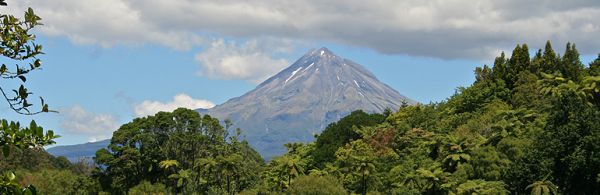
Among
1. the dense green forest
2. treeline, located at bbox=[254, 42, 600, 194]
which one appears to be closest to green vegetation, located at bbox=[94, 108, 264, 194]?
the dense green forest

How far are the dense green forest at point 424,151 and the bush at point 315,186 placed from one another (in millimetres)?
97

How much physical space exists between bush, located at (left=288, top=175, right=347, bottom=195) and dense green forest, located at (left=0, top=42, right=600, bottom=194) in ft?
0.32

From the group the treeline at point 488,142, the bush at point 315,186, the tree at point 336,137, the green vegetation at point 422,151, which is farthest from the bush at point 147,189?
the tree at point 336,137

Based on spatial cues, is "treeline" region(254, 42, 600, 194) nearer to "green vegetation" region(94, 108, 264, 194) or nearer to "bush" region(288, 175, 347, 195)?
"bush" region(288, 175, 347, 195)

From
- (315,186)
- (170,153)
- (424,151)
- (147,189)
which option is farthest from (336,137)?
(315,186)

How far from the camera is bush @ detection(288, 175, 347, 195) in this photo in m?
53.8

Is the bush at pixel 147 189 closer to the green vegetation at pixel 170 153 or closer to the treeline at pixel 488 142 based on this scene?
the green vegetation at pixel 170 153

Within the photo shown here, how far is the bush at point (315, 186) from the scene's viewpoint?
5378cm

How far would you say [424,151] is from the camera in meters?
60.4

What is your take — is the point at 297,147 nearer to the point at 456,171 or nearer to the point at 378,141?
the point at 378,141

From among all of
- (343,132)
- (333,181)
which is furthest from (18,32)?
(343,132)

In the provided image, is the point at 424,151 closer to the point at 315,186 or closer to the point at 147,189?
the point at 315,186

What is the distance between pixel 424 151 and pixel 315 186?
Answer: 11470 millimetres

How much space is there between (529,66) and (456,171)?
2112 cm
